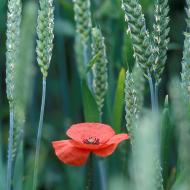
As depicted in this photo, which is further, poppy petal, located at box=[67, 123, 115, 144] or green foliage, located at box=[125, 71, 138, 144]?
poppy petal, located at box=[67, 123, 115, 144]

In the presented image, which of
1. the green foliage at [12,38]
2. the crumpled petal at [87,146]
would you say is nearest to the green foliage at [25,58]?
the green foliage at [12,38]

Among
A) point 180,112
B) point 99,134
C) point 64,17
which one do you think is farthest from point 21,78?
point 64,17

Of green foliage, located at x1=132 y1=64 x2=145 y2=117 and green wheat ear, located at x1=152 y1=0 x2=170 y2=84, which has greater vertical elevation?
green wheat ear, located at x1=152 y1=0 x2=170 y2=84

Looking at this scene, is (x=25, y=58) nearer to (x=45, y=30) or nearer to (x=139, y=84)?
(x=45, y=30)

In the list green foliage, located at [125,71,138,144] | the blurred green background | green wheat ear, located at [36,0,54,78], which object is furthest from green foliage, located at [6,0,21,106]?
the blurred green background

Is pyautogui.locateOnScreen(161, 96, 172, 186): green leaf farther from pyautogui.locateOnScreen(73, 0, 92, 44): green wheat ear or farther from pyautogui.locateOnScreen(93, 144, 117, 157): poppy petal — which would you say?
pyautogui.locateOnScreen(73, 0, 92, 44): green wheat ear

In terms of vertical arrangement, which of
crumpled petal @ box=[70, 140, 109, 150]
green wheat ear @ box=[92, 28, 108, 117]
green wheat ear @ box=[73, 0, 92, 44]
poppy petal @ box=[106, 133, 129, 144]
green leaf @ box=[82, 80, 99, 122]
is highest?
green wheat ear @ box=[73, 0, 92, 44]
